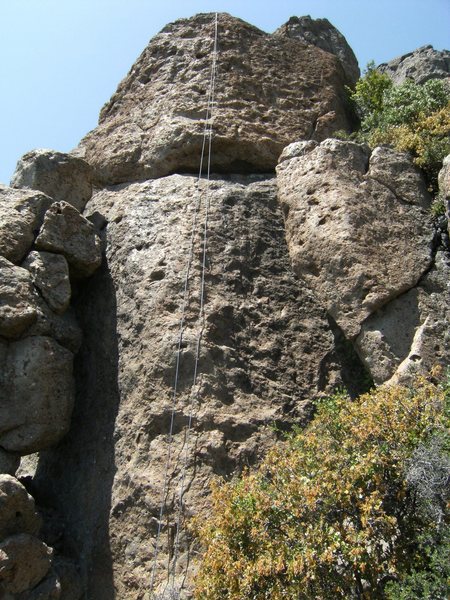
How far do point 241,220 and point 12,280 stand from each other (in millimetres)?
3480

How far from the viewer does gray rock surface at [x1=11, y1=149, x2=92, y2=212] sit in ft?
42.3

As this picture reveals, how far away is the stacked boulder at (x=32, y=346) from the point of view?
8562 millimetres

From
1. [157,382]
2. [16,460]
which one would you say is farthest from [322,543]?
[16,460]

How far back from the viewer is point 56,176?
42.8 ft

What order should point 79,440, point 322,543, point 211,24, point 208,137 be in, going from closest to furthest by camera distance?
point 322,543, point 79,440, point 208,137, point 211,24

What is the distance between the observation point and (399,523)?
21.5 feet

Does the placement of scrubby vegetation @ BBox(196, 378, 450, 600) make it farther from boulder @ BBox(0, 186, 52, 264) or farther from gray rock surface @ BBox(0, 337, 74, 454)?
boulder @ BBox(0, 186, 52, 264)

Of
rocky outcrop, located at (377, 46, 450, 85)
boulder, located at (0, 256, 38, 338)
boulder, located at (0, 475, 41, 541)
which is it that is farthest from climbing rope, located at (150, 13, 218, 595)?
rocky outcrop, located at (377, 46, 450, 85)

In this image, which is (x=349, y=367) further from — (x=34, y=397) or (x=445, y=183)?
(x=34, y=397)

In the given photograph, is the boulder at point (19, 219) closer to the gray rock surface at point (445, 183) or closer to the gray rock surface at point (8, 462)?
the gray rock surface at point (8, 462)

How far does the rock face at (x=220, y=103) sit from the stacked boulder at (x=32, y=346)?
220 centimetres

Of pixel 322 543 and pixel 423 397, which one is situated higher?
pixel 423 397

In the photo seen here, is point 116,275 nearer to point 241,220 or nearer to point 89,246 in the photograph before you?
point 89,246

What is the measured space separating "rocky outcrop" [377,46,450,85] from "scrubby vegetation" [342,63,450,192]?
126cm
